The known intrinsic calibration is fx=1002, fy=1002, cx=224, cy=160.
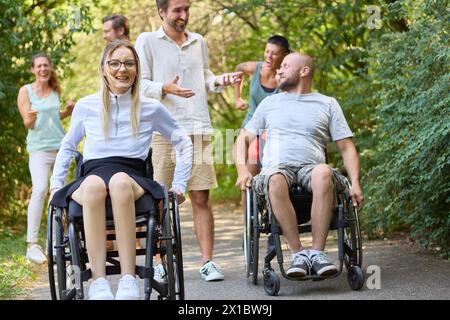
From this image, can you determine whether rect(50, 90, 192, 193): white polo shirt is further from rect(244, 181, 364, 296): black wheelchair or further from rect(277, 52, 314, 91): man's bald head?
rect(277, 52, 314, 91): man's bald head

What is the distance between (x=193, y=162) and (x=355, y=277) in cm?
154

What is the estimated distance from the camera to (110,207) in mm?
5098

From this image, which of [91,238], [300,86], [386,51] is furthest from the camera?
[386,51]

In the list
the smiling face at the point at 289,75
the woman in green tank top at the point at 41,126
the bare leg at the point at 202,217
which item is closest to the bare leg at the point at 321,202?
the smiling face at the point at 289,75

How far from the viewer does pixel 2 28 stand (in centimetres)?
989

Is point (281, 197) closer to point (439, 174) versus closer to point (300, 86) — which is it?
point (300, 86)

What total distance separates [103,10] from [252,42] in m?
2.17

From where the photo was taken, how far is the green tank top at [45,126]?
8258 millimetres

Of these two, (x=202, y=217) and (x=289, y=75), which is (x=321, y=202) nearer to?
(x=289, y=75)

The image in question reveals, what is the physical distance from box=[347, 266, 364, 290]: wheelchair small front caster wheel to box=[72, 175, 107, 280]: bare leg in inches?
65.0

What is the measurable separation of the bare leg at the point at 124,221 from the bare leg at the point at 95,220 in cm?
6

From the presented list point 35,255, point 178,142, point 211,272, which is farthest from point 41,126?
point 178,142

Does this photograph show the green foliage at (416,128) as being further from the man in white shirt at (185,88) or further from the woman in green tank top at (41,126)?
the woman in green tank top at (41,126)
